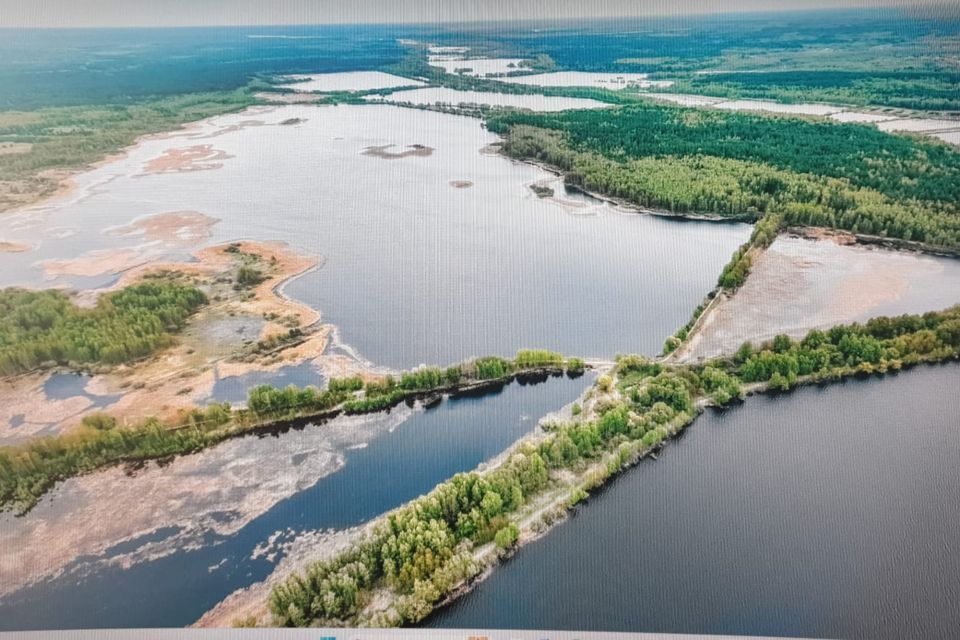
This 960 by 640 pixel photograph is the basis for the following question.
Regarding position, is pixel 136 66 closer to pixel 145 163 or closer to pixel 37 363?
pixel 145 163

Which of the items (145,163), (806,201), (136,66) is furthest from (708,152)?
(136,66)

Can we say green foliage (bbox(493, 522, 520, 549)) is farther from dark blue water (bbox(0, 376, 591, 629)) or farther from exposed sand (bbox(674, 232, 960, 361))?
exposed sand (bbox(674, 232, 960, 361))

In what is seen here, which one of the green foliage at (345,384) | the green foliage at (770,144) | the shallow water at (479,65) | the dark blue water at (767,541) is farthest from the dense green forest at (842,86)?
the green foliage at (345,384)

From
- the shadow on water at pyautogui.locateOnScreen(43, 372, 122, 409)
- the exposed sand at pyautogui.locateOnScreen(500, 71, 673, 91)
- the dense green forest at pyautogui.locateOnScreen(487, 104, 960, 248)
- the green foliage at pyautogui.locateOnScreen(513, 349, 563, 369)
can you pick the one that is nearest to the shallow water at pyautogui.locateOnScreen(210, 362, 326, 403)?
the shadow on water at pyautogui.locateOnScreen(43, 372, 122, 409)

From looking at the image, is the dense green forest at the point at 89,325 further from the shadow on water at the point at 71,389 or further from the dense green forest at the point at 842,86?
the dense green forest at the point at 842,86

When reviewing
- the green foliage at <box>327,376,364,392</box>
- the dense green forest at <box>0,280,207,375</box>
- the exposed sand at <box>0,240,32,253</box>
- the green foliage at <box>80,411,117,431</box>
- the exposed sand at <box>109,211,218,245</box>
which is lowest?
the green foliage at <box>80,411,117,431</box>

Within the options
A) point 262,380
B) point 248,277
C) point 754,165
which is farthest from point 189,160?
point 754,165

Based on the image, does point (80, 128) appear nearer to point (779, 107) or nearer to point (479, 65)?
point (479, 65)
